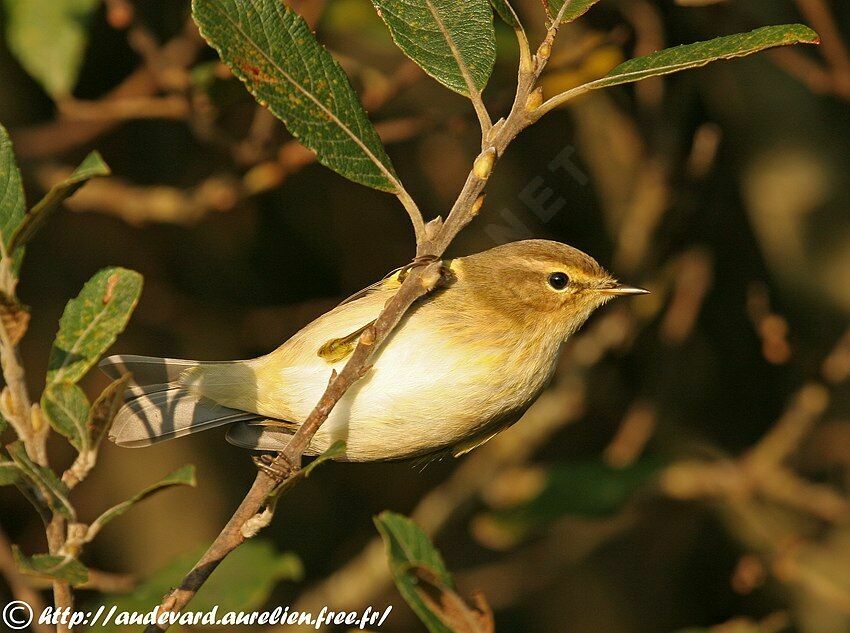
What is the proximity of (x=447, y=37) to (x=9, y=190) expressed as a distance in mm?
864

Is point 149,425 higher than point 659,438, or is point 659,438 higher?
point 149,425

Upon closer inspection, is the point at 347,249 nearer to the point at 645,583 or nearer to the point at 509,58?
the point at 509,58

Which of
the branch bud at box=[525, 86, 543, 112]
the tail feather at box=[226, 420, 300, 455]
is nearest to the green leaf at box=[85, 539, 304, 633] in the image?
the tail feather at box=[226, 420, 300, 455]

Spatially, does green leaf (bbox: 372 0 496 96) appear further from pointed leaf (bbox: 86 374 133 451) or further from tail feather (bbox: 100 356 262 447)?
tail feather (bbox: 100 356 262 447)

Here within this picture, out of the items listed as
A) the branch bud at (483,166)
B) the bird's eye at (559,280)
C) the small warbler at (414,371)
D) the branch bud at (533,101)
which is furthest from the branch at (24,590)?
the bird's eye at (559,280)

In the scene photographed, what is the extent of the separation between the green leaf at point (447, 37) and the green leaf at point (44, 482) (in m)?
0.99

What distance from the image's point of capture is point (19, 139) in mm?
4297

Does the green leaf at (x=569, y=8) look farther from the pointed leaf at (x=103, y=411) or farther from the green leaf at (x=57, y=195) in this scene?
the pointed leaf at (x=103, y=411)

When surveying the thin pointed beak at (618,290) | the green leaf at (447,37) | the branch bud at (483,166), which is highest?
the green leaf at (447,37)

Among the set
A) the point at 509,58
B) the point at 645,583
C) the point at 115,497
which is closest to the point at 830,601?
the point at 645,583

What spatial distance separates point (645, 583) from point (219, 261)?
338 cm

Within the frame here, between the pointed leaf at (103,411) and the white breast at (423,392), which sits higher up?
the pointed leaf at (103,411)

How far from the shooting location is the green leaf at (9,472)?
1.65m

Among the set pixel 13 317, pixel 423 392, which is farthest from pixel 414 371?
pixel 13 317
